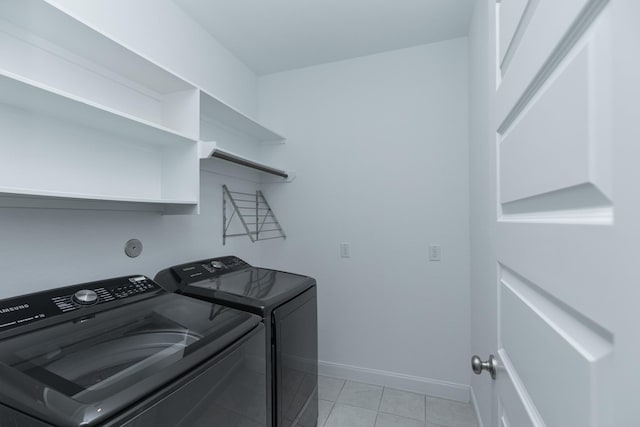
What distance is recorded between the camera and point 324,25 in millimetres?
2047

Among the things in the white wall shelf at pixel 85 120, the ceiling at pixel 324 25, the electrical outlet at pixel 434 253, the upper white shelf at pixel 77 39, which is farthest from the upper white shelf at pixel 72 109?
the electrical outlet at pixel 434 253

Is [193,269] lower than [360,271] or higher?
higher

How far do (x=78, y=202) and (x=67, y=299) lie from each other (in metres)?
0.41

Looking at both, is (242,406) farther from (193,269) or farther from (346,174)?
(346,174)

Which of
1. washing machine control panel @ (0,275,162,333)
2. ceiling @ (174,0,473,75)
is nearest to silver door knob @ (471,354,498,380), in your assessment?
washing machine control panel @ (0,275,162,333)

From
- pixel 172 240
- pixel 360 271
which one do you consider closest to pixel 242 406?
pixel 172 240

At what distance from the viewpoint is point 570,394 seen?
1.33 ft

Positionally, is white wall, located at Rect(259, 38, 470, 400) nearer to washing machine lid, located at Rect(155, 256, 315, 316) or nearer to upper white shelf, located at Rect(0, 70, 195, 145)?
washing machine lid, located at Rect(155, 256, 315, 316)

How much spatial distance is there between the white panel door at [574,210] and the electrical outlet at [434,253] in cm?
A: 160

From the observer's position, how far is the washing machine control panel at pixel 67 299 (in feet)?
3.09

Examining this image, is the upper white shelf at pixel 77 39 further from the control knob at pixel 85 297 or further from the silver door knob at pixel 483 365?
the silver door knob at pixel 483 365

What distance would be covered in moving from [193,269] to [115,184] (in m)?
0.60

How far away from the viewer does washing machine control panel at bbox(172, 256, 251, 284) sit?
1590mm

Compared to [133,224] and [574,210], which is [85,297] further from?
[574,210]
